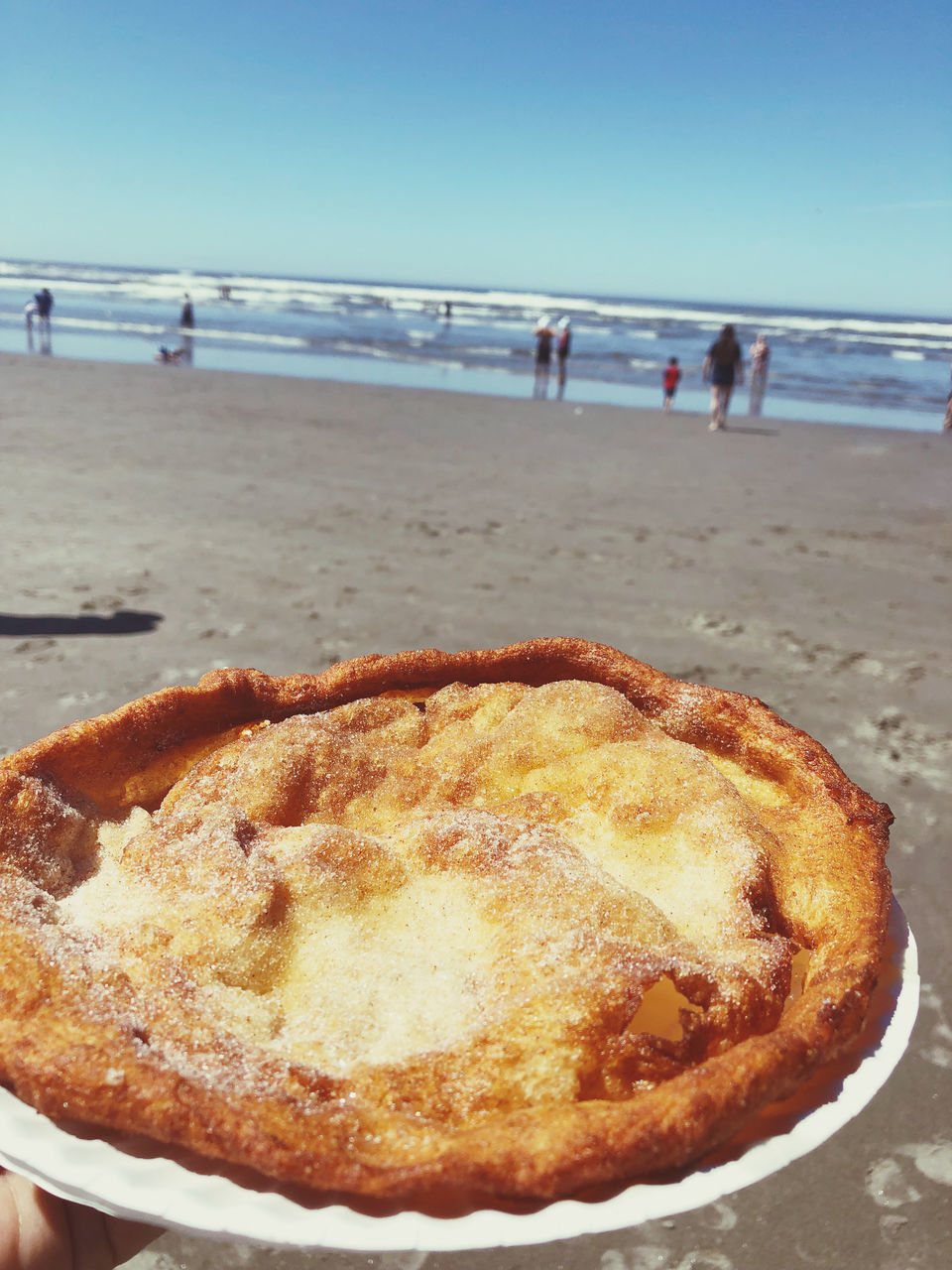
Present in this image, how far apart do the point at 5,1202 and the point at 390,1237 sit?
1.07 m

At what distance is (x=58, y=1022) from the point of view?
4.10 feet

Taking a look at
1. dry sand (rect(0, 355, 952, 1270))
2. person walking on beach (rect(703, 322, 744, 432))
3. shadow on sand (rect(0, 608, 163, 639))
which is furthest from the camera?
person walking on beach (rect(703, 322, 744, 432))

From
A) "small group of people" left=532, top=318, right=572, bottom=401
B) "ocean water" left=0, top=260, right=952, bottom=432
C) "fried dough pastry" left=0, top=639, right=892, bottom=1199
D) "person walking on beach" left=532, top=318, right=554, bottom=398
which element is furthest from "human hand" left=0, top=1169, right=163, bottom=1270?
"person walking on beach" left=532, top=318, right=554, bottom=398

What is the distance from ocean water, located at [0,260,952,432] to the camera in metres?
26.2

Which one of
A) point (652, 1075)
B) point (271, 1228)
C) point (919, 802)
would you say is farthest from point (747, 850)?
point (919, 802)

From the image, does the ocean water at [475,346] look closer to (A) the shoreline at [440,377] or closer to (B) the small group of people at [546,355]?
(A) the shoreline at [440,377]

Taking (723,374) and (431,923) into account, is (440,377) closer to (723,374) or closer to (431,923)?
(723,374)

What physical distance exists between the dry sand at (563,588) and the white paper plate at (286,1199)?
1.83 metres

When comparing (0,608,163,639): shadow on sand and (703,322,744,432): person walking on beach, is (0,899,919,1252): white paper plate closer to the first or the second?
(0,608,163,639): shadow on sand

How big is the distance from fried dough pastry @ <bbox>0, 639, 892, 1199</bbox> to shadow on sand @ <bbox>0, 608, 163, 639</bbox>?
5269 mm

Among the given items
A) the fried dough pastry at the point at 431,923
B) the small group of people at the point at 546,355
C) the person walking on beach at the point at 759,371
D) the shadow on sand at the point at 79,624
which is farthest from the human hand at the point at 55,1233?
the person walking on beach at the point at 759,371

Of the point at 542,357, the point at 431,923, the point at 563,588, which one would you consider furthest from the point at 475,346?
the point at 431,923

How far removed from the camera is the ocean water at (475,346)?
85.8ft

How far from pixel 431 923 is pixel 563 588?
22.8 feet
